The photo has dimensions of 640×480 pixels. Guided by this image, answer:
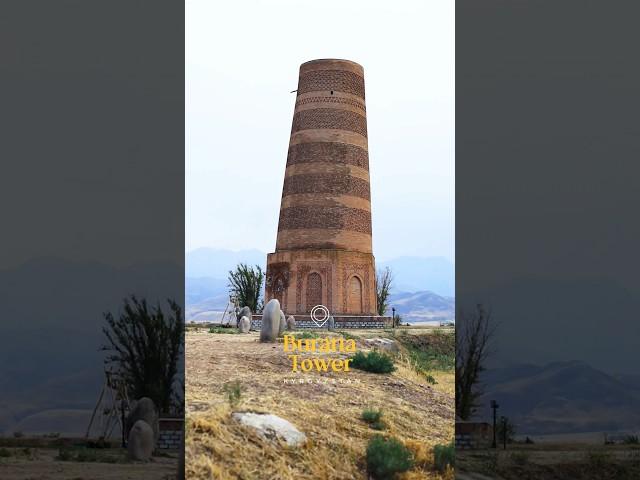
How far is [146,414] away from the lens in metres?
14.4

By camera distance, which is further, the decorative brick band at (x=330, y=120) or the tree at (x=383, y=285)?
the tree at (x=383, y=285)

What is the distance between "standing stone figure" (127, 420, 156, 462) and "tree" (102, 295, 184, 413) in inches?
65.5

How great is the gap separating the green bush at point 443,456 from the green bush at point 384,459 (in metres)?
0.52

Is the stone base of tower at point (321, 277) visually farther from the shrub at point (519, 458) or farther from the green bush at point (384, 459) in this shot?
the green bush at point (384, 459)

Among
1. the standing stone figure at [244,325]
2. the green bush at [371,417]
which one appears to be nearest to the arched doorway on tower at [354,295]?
the standing stone figure at [244,325]

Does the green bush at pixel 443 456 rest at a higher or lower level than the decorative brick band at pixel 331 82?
lower

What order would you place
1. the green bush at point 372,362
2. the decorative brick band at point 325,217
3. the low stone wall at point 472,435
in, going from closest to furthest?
the green bush at point 372,362 < the low stone wall at point 472,435 < the decorative brick band at point 325,217

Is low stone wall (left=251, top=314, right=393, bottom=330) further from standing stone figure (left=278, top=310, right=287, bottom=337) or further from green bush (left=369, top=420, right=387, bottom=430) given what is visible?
green bush (left=369, top=420, right=387, bottom=430)

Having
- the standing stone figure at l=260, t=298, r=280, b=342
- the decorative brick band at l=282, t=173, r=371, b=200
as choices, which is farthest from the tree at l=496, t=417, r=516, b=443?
the decorative brick band at l=282, t=173, r=371, b=200

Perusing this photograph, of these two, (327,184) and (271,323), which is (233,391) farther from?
(327,184)

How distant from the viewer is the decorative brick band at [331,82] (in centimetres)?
1686

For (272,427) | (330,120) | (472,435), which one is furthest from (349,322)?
(272,427)

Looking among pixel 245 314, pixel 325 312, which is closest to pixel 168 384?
pixel 245 314

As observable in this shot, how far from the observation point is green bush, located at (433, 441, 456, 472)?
10.7 metres
